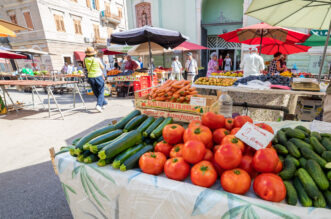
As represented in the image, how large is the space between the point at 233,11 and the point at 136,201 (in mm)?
17699

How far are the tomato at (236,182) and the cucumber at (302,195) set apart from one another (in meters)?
0.29

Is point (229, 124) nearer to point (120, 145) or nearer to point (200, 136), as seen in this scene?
point (200, 136)

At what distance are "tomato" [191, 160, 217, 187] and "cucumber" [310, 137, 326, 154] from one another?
2.49ft

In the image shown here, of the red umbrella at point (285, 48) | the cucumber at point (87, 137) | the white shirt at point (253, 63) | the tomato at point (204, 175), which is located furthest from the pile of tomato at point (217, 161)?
the red umbrella at point (285, 48)

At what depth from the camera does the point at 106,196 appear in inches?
53.4

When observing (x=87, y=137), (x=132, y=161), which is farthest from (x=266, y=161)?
(x=87, y=137)

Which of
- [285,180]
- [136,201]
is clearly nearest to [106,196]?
[136,201]

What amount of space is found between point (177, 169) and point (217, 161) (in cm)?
28

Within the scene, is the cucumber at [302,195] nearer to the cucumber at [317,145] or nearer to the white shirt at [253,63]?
the cucumber at [317,145]

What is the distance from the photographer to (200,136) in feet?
4.11

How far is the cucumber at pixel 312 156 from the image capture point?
1.07m

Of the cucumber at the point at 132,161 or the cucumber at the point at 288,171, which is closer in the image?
the cucumber at the point at 288,171

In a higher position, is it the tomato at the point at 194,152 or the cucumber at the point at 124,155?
the tomato at the point at 194,152

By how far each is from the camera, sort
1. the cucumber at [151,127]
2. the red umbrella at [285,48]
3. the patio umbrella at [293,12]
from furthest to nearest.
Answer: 1. the red umbrella at [285,48]
2. the patio umbrella at [293,12]
3. the cucumber at [151,127]
